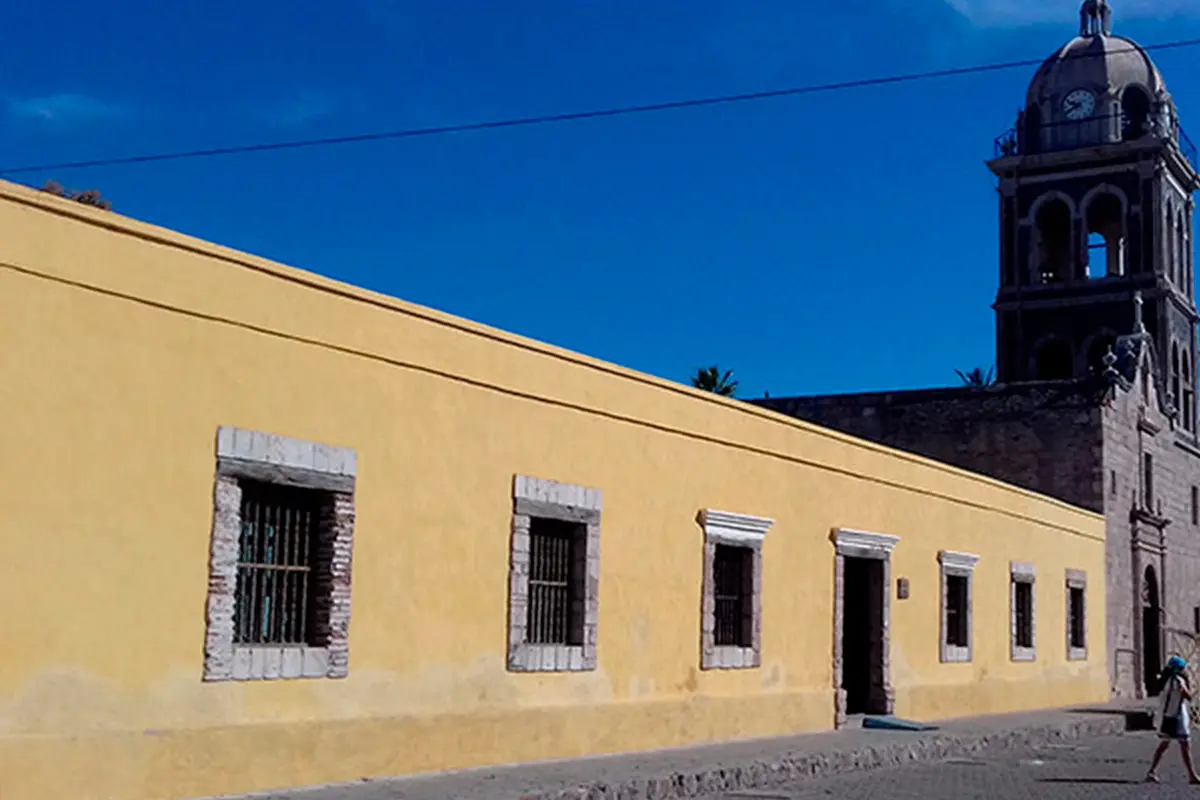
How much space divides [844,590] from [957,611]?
10.6 feet

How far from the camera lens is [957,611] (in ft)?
70.9

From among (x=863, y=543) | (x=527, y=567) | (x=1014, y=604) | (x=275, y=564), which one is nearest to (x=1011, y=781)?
(x=863, y=543)

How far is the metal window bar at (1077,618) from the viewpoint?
2688 cm

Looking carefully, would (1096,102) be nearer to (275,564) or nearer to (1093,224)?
(1093,224)

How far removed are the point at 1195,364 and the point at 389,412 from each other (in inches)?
1371

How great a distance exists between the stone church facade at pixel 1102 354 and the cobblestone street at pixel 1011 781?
1096cm

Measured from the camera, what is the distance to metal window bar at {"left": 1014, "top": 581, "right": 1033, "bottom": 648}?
79.3ft

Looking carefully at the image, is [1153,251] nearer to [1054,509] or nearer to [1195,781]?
[1054,509]

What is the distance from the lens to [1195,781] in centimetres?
1501

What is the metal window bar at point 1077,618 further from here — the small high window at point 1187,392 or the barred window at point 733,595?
the small high window at point 1187,392

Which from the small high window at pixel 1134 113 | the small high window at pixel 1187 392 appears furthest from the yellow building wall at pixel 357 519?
the small high window at pixel 1134 113

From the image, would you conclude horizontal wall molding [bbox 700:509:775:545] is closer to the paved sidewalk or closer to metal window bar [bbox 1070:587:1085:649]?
the paved sidewalk

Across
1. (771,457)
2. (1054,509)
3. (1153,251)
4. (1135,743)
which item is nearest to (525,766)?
(771,457)

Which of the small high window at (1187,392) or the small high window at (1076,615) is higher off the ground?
the small high window at (1187,392)
